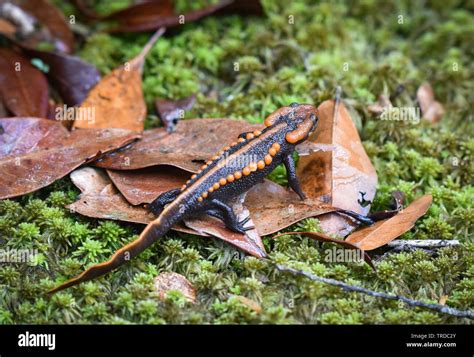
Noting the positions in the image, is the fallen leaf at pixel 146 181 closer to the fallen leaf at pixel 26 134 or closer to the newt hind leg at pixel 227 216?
the newt hind leg at pixel 227 216

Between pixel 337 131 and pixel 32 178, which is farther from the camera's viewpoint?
pixel 337 131

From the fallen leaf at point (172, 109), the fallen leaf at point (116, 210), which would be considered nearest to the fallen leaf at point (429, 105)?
the fallen leaf at point (172, 109)

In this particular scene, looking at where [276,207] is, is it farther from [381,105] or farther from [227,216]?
[381,105]

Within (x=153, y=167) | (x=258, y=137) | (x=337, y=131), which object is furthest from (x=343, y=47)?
(x=153, y=167)

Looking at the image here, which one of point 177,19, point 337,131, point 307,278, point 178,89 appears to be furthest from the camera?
point 177,19

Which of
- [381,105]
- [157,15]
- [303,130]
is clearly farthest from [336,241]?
[157,15]
